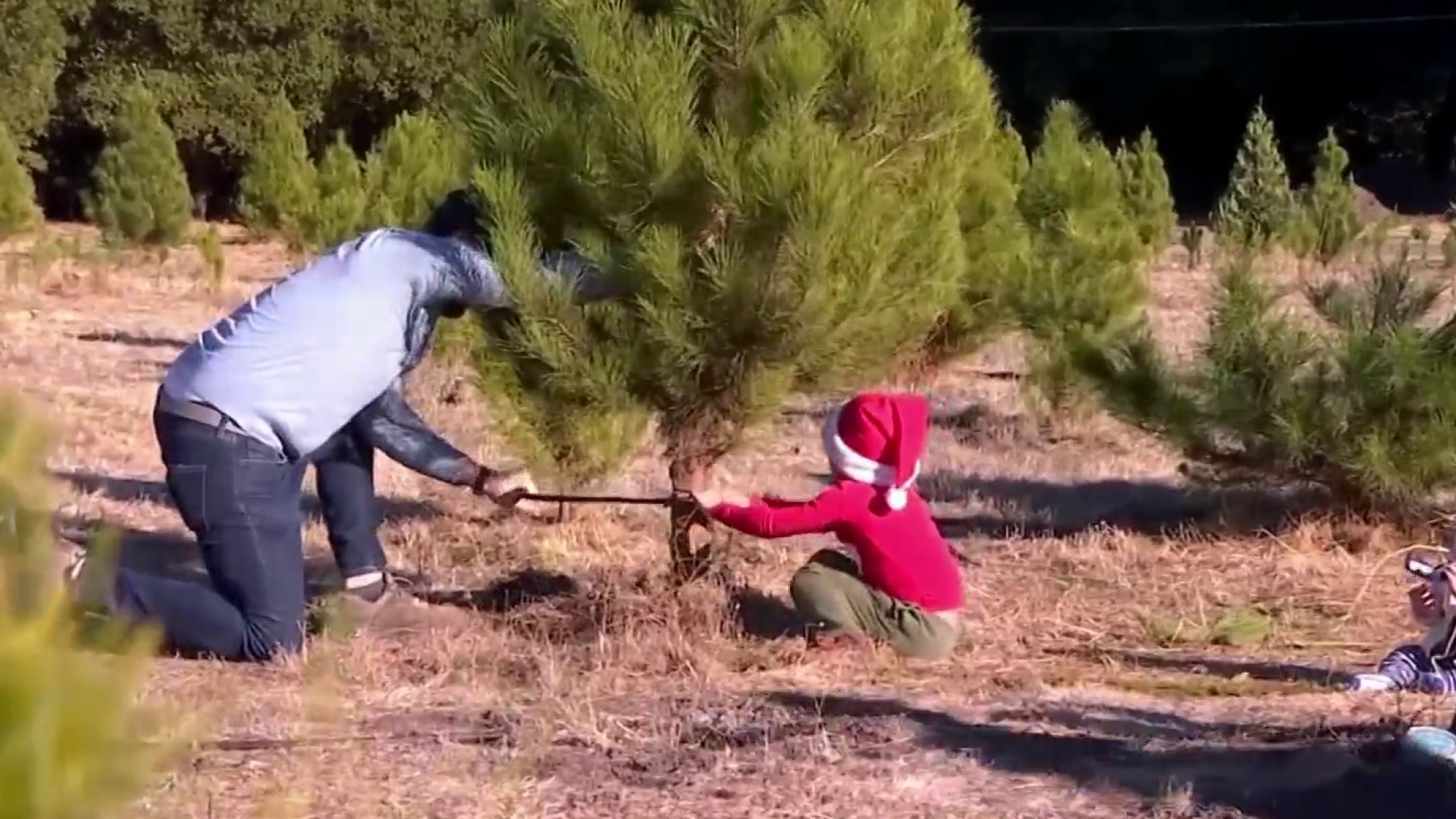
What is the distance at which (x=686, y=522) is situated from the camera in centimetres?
559

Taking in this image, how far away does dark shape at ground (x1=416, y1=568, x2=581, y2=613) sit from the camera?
5.70m

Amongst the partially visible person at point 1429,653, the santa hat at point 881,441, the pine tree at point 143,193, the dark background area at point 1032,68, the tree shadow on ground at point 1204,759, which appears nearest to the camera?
the tree shadow on ground at point 1204,759

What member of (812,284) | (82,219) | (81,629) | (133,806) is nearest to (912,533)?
(812,284)

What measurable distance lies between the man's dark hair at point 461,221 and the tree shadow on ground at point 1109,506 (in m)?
2.44

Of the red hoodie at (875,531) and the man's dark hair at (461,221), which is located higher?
the man's dark hair at (461,221)

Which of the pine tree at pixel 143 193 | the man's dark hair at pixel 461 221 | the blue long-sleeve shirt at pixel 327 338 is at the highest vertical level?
the man's dark hair at pixel 461 221

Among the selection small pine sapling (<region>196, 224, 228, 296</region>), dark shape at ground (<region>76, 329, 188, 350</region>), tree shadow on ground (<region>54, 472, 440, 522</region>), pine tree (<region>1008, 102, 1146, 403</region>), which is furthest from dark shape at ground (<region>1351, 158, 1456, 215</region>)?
tree shadow on ground (<region>54, 472, 440, 522</region>)

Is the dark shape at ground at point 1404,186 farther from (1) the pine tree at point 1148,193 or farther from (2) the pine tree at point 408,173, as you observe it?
(2) the pine tree at point 408,173

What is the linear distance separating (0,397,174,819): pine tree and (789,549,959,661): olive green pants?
3.45 metres

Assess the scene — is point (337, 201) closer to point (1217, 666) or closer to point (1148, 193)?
point (1148, 193)

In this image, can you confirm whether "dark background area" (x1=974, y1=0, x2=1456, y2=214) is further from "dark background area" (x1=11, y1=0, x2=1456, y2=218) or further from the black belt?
the black belt

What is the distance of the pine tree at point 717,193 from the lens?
16.5ft

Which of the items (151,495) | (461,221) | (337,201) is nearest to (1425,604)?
(461,221)

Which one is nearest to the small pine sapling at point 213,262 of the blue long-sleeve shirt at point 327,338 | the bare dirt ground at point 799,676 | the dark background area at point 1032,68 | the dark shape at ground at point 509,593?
the bare dirt ground at point 799,676
